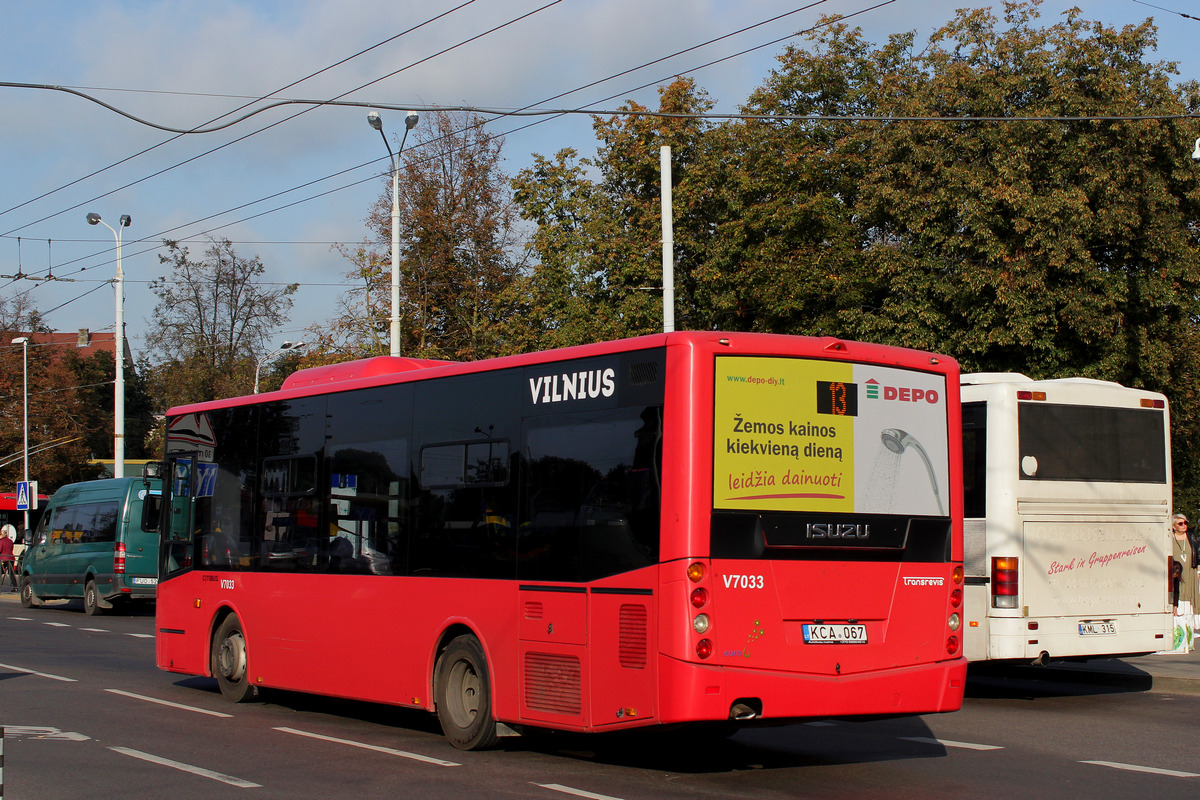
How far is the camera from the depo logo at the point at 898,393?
9164 millimetres

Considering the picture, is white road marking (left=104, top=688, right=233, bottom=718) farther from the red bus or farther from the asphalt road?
the red bus

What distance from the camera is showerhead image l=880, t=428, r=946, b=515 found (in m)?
9.20

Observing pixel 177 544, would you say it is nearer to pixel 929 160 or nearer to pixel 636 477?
pixel 636 477

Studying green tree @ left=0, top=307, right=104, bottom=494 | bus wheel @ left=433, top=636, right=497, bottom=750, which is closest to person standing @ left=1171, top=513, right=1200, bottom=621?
bus wheel @ left=433, top=636, right=497, bottom=750

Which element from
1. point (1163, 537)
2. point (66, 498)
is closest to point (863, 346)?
point (1163, 537)

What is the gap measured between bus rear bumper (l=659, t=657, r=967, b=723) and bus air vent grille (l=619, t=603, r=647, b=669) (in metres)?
0.22

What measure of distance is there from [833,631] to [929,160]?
1938 centimetres

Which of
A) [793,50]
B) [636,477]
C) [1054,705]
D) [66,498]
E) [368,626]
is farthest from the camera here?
[793,50]

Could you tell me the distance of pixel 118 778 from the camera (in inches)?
347

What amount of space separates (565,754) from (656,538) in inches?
97.1

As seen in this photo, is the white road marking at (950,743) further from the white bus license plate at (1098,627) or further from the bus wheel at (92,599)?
the bus wheel at (92,599)

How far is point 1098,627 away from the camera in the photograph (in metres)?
13.4

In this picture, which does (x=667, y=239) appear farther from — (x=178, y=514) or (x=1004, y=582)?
(x=1004, y=582)

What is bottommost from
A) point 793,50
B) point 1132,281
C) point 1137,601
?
point 1137,601
